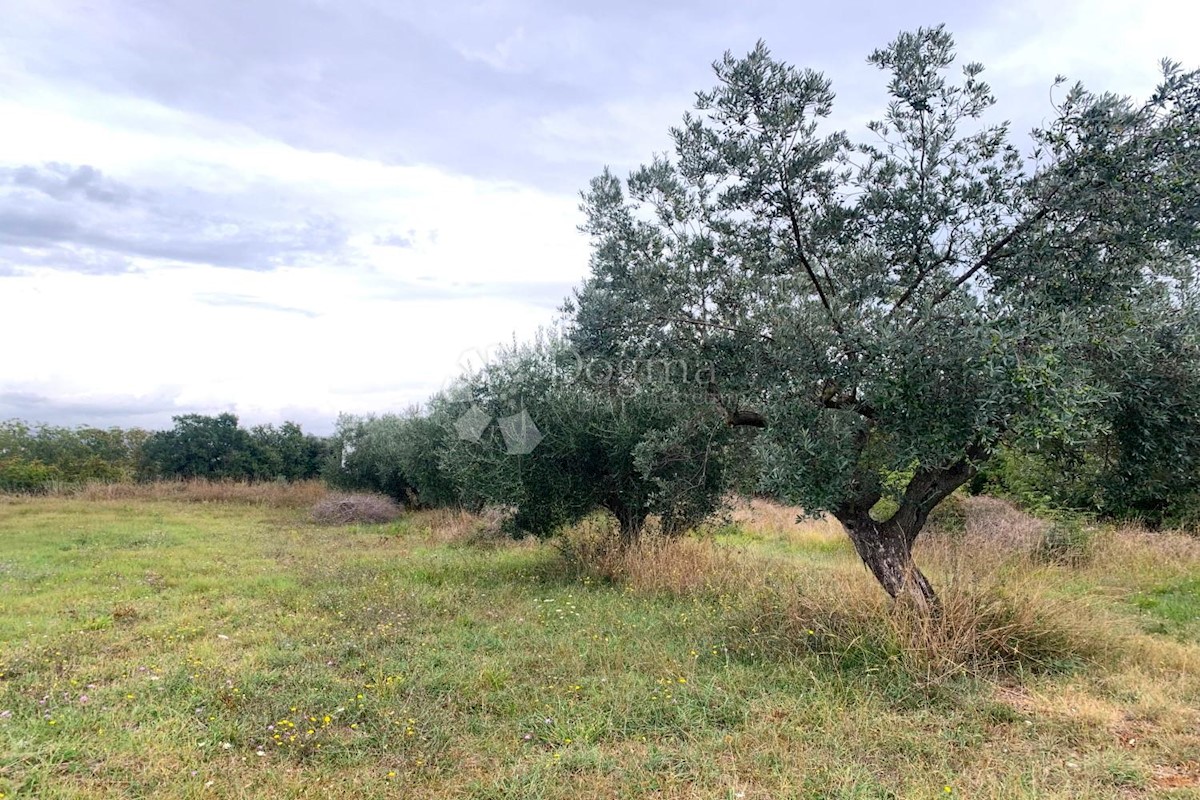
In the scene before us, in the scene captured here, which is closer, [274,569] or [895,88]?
[895,88]

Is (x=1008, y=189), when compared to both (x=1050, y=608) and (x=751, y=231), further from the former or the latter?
(x=1050, y=608)

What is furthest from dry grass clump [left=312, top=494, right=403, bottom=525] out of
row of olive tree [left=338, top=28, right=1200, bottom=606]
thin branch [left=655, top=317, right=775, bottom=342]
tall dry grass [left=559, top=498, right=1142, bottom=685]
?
thin branch [left=655, top=317, right=775, bottom=342]

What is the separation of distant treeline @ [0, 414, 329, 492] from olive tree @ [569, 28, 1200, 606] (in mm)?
25405

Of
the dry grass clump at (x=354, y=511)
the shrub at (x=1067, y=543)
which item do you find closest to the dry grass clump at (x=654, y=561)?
the shrub at (x=1067, y=543)

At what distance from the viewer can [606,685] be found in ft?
16.3

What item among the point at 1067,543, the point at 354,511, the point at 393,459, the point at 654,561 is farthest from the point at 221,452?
the point at 1067,543

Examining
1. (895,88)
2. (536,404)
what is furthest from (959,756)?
(536,404)

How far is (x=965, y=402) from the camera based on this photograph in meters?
4.37

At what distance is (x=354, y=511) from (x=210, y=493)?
857cm

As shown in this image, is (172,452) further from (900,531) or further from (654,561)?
(900,531)

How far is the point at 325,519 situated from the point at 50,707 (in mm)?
15538

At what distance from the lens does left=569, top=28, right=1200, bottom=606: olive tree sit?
437 centimetres

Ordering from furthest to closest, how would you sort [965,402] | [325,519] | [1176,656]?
1. [325,519]
2. [1176,656]
3. [965,402]

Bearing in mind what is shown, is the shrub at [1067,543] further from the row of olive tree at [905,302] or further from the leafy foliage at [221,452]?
the leafy foliage at [221,452]
